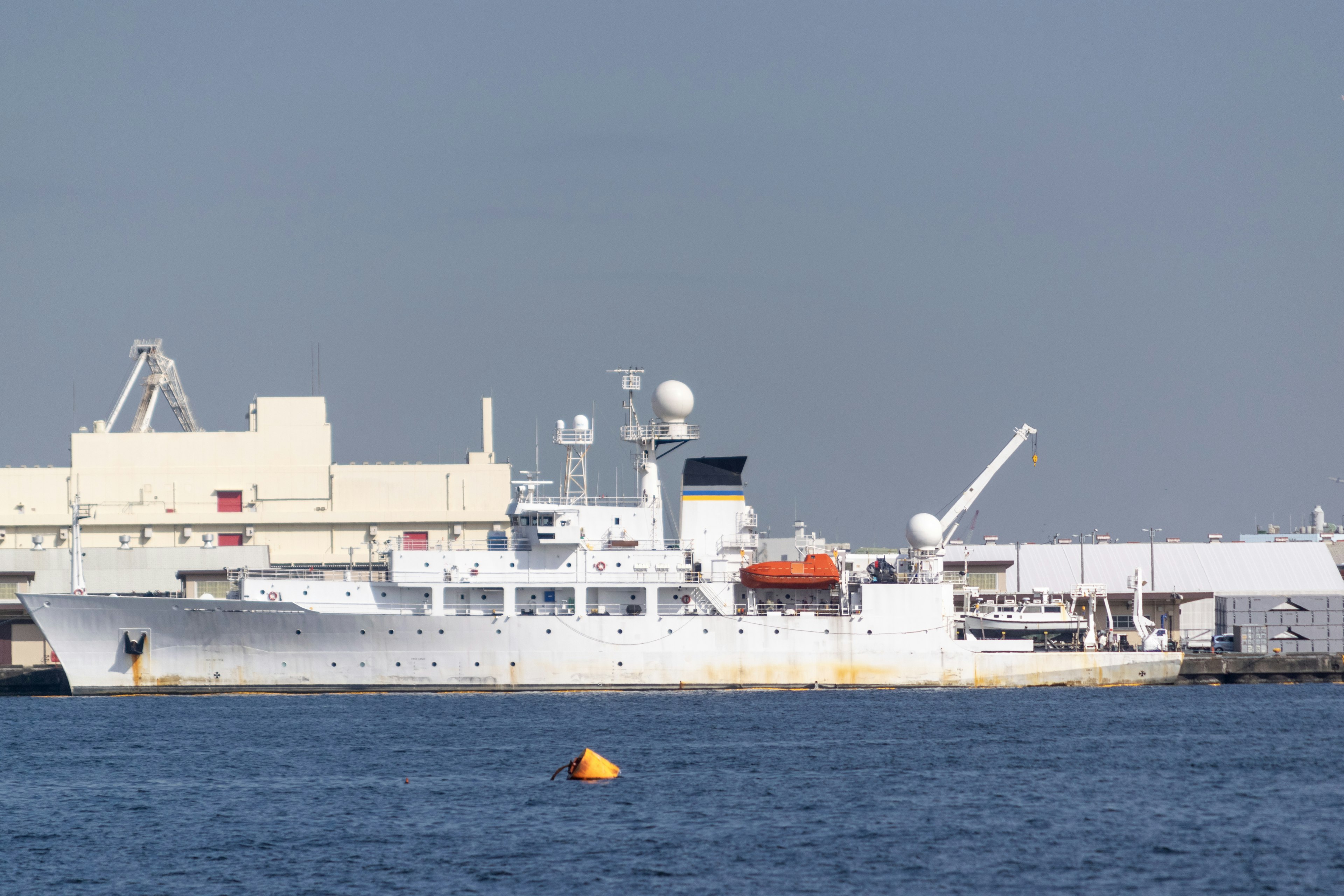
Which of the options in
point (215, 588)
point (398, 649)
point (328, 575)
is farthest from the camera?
point (215, 588)

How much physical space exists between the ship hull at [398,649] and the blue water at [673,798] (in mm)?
1086

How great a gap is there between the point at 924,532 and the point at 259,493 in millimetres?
38945

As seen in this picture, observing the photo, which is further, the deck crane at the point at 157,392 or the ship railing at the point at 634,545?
the deck crane at the point at 157,392

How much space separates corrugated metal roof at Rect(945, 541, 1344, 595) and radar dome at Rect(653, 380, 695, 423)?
89.8 feet

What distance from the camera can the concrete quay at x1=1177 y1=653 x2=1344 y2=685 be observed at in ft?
182

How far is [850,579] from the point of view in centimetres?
5131

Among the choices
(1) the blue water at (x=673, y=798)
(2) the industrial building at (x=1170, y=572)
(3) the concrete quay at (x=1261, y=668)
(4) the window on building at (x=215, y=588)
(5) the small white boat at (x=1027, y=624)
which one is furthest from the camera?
(2) the industrial building at (x=1170, y=572)

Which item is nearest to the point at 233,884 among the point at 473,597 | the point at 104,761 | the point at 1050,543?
the point at 104,761

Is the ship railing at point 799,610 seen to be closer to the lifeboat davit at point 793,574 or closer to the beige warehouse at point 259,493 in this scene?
the lifeboat davit at point 793,574

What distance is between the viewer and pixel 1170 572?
249 feet

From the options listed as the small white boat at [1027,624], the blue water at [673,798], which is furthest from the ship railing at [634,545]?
the small white boat at [1027,624]

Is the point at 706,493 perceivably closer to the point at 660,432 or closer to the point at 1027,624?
the point at 660,432

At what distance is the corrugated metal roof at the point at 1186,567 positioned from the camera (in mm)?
75062

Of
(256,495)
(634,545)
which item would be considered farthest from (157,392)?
(634,545)
